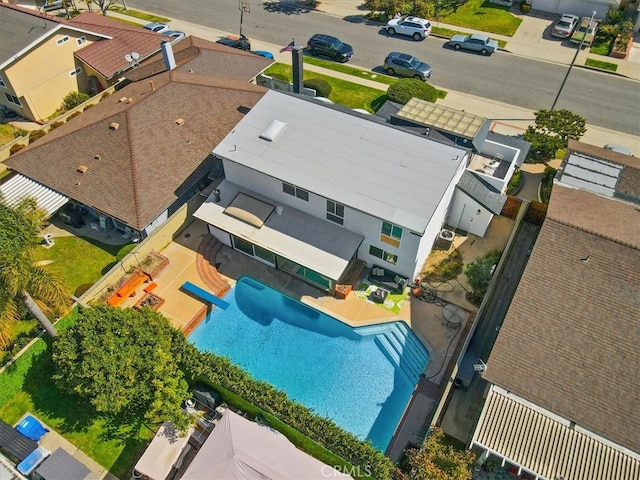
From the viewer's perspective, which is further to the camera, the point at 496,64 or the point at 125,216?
the point at 496,64

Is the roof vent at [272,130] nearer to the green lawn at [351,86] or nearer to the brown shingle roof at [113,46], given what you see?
the green lawn at [351,86]

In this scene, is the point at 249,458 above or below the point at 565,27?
below

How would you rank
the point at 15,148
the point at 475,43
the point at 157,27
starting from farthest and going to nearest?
the point at 157,27 → the point at 475,43 → the point at 15,148

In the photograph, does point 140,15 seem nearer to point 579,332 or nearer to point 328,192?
point 328,192

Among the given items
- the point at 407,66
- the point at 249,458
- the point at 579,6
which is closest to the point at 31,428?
the point at 249,458

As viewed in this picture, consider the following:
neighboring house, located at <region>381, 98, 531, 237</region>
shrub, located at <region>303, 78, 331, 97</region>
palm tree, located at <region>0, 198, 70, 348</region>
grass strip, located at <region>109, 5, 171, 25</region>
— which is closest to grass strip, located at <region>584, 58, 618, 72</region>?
neighboring house, located at <region>381, 98, 531, 237</region>

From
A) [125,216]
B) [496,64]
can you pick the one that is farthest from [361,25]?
[125,216]

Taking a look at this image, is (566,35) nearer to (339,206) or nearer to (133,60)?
(339,206)
